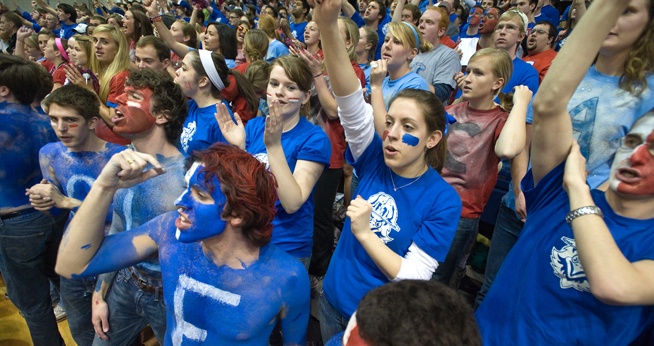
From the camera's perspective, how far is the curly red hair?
4.54 ft

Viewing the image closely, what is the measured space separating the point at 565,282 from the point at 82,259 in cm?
173

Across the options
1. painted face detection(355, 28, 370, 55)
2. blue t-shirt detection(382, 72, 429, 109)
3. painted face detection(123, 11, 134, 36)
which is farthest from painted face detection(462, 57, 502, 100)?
painted face detection(123, 11, 134, 36)

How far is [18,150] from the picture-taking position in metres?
2.46

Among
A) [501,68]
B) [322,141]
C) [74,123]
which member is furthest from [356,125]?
[74,123]

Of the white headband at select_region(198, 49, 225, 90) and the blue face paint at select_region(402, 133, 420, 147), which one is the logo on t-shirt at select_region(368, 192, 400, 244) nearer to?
the blue face paint at select_region(402, 133, 420, 147)

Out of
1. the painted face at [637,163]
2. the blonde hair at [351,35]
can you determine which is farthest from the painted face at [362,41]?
the painted face at [637,163]

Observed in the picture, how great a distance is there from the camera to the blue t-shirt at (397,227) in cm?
154

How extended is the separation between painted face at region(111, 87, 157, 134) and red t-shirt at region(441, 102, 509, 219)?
6.25 feet

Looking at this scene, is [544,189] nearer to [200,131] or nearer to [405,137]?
[405,137]

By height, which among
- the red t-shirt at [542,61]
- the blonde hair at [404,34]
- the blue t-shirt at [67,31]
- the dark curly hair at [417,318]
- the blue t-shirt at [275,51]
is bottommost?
the blue t-shirt at [67,31]

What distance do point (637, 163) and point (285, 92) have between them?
5.80 ft

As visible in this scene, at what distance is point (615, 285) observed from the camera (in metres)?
0.97

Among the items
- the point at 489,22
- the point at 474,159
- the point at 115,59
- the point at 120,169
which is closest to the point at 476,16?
the point at 489,22

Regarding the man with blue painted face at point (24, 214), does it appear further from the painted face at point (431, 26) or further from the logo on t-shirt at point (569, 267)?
the painted face at point (431, 26)
